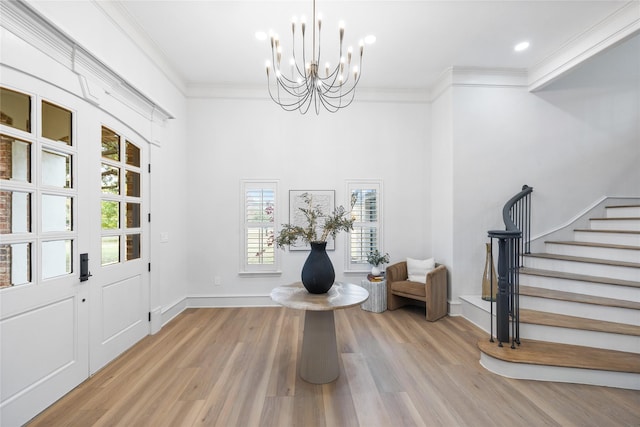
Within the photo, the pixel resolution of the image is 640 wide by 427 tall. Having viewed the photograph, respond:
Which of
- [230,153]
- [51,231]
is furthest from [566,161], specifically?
[51,231]

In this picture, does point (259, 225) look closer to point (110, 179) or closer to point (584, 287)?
point (110, 179)

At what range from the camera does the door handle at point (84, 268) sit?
7.45 ft

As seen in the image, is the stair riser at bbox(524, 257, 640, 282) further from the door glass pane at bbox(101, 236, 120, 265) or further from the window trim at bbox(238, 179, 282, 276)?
the door glass pane at bbox(101, 236, 120, 265)

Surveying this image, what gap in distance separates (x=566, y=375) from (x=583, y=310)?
32.8 inches

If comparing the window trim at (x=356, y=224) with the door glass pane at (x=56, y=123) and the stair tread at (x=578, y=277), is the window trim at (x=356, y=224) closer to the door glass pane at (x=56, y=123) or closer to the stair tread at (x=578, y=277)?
the stair tread at (x=578, y=277)

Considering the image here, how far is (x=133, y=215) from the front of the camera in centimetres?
306

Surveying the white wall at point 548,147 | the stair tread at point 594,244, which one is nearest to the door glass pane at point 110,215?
the white wall at point 548,147

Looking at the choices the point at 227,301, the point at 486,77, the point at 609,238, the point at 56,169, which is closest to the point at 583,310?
the point at 609,238

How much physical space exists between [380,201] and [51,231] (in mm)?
3835

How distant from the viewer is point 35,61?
6.14ft

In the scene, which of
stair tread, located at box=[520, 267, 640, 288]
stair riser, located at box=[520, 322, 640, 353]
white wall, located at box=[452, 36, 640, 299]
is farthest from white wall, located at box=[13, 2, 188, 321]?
stair tread, located at box=[520, 267, 640, 288]

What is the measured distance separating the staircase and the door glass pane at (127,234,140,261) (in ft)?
12.2

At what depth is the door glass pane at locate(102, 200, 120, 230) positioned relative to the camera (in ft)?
8.55

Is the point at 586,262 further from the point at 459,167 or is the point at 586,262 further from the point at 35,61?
the point at 35,61
